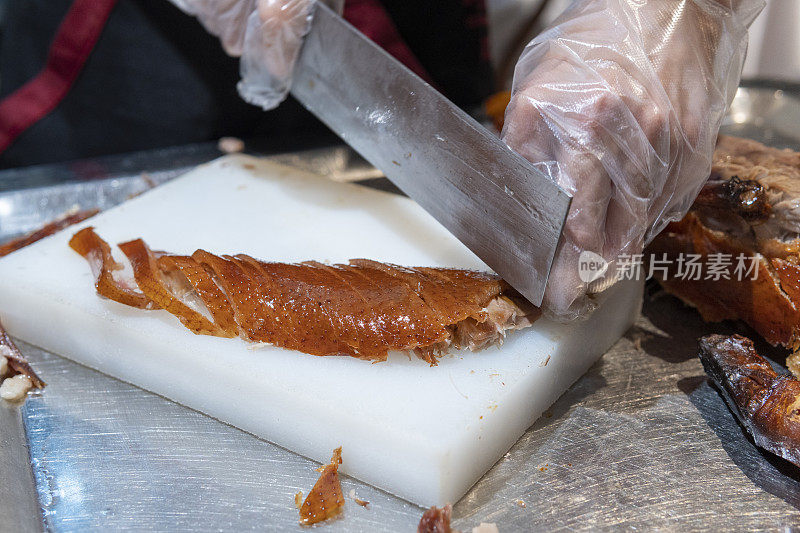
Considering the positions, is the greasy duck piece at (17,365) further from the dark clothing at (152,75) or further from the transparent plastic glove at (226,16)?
the dark clothing at (152,75)

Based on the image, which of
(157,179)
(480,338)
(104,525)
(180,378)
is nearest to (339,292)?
(480,338)

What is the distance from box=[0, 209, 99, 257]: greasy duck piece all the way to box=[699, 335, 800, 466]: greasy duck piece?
200 centimetres

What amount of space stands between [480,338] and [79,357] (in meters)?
1.14

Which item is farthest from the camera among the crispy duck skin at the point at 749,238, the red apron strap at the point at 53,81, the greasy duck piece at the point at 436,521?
the red apron strap at the point at 53,81

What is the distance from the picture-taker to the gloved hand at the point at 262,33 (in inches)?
88.5

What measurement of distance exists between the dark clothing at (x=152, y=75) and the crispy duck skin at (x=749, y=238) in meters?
1.61

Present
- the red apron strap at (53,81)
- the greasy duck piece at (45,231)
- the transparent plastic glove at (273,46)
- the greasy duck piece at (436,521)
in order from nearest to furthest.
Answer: the greasy duck piece at (436,521) → the transparent plastic glove at (273,46) → the greasy duck piece at (45,231) → the red apron strap at (53,81)

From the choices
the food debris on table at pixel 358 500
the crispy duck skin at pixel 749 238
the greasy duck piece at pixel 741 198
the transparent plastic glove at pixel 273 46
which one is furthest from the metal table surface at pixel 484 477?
the transparent plastic glove at pixel 273 46

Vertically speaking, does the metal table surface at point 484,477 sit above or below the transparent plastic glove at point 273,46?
below

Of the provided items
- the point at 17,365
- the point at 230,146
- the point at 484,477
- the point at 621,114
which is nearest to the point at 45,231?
the point at 17,365

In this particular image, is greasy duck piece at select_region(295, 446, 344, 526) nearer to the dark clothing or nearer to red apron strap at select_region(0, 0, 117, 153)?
the dark clothing

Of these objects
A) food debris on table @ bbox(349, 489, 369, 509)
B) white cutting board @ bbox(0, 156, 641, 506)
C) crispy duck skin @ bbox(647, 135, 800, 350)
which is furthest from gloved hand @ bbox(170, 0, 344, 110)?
food debris on table @ bbox(349, 489, 369, 509)

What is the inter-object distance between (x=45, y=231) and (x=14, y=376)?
676 mm

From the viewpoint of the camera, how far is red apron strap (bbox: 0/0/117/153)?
2.89 metres
